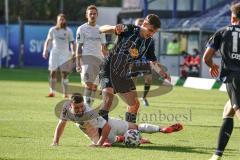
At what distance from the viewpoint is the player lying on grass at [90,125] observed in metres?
11.9

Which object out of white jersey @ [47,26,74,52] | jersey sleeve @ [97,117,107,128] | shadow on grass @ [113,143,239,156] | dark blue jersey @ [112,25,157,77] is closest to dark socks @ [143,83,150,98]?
white jersey @ [47,26,74,52]

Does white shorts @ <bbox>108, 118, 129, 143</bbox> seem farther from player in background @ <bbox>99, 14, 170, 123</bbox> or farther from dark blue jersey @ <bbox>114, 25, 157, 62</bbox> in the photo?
dark blue jersey @ <bbox>114, 25, 157, 62</bbox>

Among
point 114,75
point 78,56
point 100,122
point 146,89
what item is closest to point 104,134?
point 100,122

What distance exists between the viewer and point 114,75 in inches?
519

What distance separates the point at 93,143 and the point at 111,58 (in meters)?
1.53

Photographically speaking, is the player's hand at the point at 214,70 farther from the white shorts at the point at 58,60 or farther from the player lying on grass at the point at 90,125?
the white shorts at the point at 58,60

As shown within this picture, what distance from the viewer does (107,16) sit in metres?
50.1

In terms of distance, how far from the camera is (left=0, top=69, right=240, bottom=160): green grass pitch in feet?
37.2

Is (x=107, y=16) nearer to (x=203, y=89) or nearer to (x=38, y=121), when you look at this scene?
(x=203, y=89)

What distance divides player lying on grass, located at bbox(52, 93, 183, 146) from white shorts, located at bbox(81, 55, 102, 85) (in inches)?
191

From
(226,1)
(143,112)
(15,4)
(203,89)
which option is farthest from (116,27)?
(15,4)

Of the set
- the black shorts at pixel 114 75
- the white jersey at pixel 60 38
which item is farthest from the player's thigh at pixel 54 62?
the black shorts at pixel 114 75

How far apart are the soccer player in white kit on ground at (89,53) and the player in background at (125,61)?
4.17m

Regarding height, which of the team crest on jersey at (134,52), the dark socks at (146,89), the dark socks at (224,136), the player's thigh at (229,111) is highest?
the team crest on jersey at (134,52)
